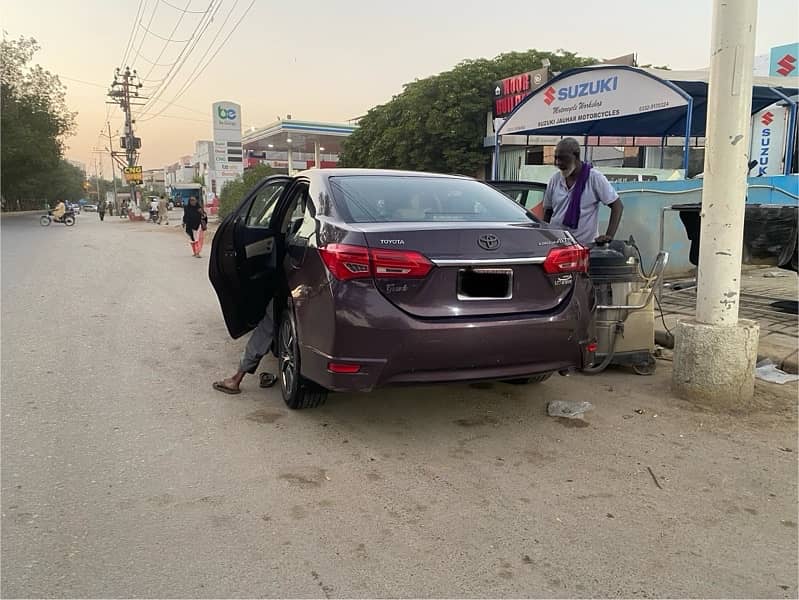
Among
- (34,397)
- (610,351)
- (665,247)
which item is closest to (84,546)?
(34,397)

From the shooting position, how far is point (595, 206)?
5215 millimetres

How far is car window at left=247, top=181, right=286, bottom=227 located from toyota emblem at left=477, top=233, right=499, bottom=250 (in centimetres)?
→ 193

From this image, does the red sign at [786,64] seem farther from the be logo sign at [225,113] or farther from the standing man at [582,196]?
the be logo sign at [225,113]

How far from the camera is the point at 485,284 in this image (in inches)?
135

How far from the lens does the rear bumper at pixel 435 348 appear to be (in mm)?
3281

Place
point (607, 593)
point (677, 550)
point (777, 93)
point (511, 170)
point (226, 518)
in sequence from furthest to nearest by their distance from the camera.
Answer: point (511, 170)
point (777, 93)
point (226, 518)
point (677, 550)
point (607, 593)

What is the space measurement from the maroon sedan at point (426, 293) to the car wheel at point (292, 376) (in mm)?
15

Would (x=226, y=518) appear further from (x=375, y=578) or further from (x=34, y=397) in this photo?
(x=34, y=397)

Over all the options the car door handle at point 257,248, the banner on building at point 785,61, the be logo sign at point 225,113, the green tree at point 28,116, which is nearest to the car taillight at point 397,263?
the car door handle at point 257,248

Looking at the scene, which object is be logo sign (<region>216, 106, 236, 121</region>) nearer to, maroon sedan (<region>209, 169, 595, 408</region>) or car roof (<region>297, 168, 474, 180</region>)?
car roof (<region>297, 168, 474, 180</region>)

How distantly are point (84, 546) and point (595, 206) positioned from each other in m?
4.38

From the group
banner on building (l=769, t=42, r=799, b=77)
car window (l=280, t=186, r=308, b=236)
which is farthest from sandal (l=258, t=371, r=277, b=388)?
banner on building (l=769, t=42, r=799, b=77)

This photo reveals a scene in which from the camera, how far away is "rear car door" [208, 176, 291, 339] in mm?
4496

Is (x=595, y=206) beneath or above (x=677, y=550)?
above
